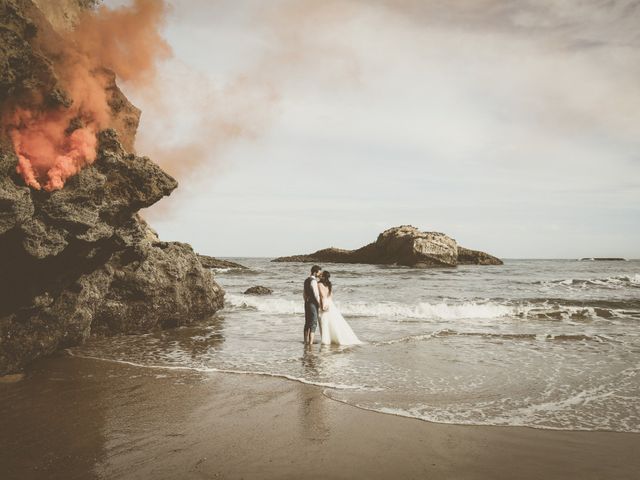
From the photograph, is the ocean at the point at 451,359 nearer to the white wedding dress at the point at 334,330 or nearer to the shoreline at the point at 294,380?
the shoreline at the point at 294,380

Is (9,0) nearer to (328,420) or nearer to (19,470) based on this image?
(19,470)

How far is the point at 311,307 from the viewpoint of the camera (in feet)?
39.3

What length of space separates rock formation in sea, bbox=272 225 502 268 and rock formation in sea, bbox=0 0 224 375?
50162 millimetres

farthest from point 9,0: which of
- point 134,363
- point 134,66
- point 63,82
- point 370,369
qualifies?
point 370,369

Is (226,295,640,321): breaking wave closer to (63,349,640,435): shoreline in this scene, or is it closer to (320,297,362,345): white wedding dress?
(320,297,362,345): white wedding dress

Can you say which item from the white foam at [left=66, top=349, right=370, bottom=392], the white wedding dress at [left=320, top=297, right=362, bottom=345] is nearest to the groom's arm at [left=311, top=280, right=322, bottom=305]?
the white wedding dress at [left=320, top=297, right=362, bottom=345]

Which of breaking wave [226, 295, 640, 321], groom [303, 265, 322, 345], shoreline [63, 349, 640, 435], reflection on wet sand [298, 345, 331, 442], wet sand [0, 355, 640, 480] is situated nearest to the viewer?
wet sand [0, 355, 640, 480]

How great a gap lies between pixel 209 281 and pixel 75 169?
31.5 ft

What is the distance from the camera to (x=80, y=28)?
7.60 meters

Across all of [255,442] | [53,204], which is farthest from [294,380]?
[53,204]

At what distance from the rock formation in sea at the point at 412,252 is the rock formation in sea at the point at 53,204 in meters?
50.2

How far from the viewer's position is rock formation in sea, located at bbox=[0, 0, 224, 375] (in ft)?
19.0

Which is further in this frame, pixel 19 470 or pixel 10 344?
pixel 10 344

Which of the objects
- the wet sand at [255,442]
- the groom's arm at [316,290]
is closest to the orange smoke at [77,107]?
the wet sand at [255,442]
